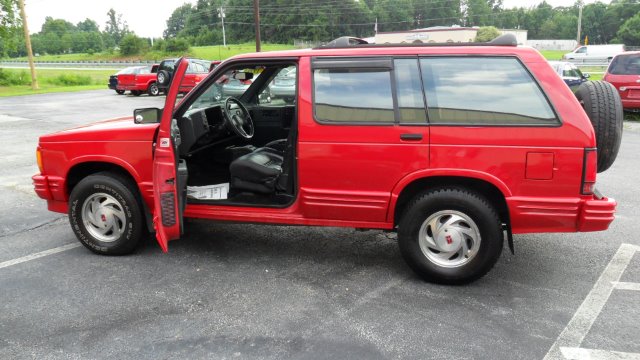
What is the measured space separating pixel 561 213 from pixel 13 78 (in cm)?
3707

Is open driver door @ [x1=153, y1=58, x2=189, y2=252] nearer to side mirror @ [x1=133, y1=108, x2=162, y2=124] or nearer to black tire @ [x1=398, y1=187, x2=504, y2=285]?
side mirror @ [x1=133, y1=108, x2=162, y2=124]

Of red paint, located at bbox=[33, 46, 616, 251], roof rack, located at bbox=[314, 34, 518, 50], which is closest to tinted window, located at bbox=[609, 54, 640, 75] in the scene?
roof rack, located at bbox=[314, 34, 518, 50]

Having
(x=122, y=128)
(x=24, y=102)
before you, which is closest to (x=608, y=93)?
(x=122, y=128)

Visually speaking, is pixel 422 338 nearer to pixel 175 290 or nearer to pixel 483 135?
pixel 483 135

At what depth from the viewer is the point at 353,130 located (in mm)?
3807

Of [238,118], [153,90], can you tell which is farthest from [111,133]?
[153,90]

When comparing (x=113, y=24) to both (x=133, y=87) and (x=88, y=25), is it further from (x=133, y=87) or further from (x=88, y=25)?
(x=133, y=87)

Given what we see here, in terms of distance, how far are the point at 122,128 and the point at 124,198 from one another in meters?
0.61

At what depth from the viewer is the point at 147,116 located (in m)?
4.30

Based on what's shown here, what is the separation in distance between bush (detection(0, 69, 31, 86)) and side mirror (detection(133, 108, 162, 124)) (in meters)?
33.8

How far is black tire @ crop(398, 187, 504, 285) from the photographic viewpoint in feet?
12.1

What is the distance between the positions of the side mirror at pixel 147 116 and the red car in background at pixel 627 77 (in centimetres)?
1204

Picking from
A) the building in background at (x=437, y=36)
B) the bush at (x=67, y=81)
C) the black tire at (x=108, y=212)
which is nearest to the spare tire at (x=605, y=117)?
the black tire at (x=108, y=212)

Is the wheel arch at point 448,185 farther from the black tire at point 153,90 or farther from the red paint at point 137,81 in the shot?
the red paint at point 137,81
